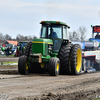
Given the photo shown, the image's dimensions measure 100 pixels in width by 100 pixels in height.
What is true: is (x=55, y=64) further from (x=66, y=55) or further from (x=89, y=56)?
(x=89, y=56)

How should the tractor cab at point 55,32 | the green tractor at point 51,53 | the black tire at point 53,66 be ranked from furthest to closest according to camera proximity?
the tractor cab at point 55,32 < the green tractor at point 51,53 < the black tire at point 53,66

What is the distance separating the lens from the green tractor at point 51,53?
10188mm

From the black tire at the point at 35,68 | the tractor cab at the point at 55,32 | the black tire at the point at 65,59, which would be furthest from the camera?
the black tire at the point at 35,68

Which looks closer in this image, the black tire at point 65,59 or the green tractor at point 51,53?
the green tractor at point 51,53

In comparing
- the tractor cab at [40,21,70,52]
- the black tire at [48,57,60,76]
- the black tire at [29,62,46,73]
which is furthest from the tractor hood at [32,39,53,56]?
the black tire at [29,62,46,73]

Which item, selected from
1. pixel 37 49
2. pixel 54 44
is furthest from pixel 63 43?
pixel 37 49

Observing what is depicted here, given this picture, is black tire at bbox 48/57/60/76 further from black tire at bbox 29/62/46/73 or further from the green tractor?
black tire at bbox 29/62/46/73

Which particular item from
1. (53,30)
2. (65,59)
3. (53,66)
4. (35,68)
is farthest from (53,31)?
(53,66)

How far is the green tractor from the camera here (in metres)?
10.2

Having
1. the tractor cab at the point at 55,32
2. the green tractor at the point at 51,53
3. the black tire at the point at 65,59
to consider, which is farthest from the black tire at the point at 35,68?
the tractor cab at the point at 55,32

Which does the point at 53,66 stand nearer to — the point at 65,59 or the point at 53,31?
the point at 65,59

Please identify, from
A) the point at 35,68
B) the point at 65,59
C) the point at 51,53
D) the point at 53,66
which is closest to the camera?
the point at 53,66

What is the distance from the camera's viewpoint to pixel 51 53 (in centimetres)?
1097

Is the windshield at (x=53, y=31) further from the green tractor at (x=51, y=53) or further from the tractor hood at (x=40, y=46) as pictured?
the tractor hood at (x=40, y=46)
